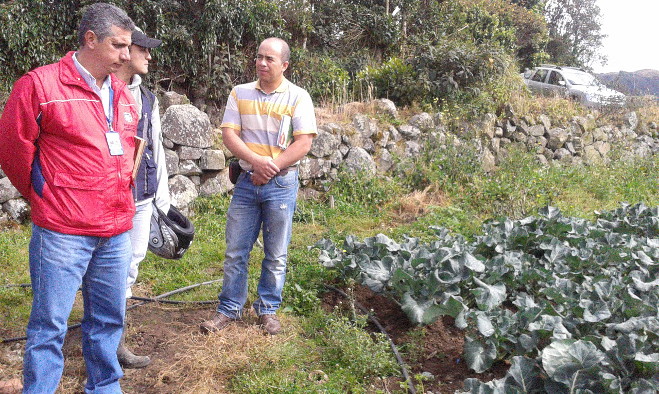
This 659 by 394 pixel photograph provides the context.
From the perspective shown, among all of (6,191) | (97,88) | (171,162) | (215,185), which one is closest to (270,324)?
(97,88)

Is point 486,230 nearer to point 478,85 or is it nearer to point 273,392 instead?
point 273,392

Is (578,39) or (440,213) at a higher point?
(578,39)

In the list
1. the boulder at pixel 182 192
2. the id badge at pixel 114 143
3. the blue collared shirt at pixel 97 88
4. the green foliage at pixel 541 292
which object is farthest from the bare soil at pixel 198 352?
the boulder at pixel 182 192

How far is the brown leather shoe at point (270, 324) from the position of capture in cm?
414

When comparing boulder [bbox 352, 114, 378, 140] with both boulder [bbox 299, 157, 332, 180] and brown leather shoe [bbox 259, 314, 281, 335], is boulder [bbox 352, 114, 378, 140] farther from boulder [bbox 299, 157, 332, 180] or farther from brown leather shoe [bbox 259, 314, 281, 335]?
brown leather shoe [bbox 259, 314, 281, 335]

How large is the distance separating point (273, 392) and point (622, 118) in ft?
40.9

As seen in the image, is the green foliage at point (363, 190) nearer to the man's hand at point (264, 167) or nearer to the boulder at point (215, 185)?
the boulder at point (215, 185)

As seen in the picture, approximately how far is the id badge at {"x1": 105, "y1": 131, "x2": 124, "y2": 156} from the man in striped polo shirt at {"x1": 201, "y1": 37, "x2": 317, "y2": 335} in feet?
3.69

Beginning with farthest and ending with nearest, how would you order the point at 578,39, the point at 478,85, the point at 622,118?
the point at 578,39
the point at 622,118
the point at 478,85

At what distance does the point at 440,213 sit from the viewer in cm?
745

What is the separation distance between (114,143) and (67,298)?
2.50 feet

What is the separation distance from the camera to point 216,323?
4.12 m

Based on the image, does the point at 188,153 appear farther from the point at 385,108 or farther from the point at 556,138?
the point at 556,138

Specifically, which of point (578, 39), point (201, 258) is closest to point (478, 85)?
point (201, 258)
